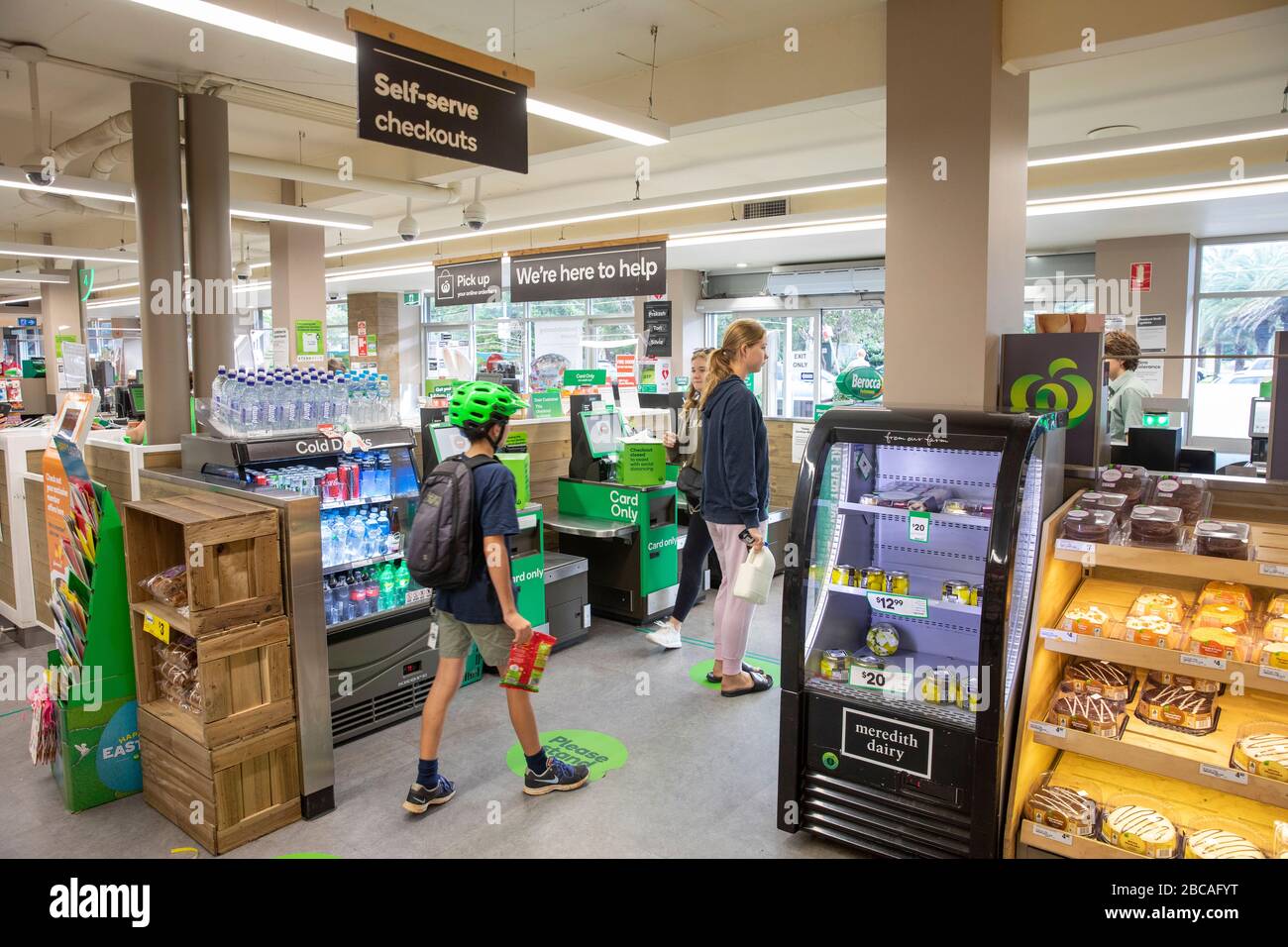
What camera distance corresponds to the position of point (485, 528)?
3.34 metres

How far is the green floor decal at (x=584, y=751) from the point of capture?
3.88 metres

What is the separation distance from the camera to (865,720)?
3.10 meters

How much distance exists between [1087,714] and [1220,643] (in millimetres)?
467

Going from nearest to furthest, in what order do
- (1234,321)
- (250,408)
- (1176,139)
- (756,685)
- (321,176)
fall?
1. (250,408)
2. (756,685)
3. (1176,139)
4. (321,176)
5. (1234,321)

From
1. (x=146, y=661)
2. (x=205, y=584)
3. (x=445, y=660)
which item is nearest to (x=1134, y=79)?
(x=445, y=660)

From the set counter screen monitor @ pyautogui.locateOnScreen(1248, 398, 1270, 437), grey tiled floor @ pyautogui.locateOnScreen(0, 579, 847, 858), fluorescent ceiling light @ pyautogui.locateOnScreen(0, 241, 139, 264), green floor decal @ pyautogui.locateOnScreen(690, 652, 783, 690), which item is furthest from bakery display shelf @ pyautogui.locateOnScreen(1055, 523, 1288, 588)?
fluorescent ceiling light @ pyautogui.locateOnScreen(0, 241, 139, 264)

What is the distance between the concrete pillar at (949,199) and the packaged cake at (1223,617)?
140 cm

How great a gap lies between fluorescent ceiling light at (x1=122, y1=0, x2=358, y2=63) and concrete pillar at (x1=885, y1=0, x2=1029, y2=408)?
2569 mm

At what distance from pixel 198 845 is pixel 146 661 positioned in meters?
0.85

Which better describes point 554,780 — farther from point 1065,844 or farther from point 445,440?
point 445,440

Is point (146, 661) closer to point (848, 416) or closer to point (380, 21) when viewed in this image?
point (380, 21)

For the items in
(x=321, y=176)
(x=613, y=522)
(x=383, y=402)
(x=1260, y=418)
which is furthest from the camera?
(x=321, y=176)

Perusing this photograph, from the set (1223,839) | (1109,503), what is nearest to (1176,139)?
(1109,503)

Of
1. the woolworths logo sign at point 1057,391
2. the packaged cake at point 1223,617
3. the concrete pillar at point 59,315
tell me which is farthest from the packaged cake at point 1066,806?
the concrete pillar at point 59,315
